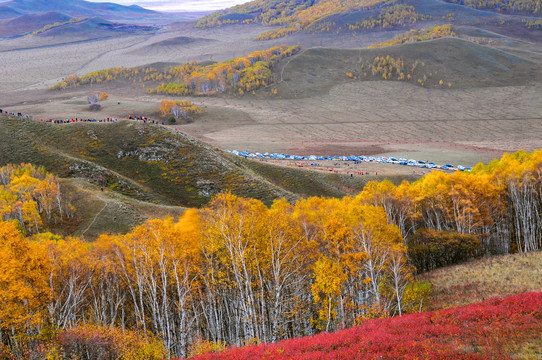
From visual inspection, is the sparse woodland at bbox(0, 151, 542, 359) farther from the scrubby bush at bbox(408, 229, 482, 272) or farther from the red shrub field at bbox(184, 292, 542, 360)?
the scrubby bush at bbox(408, 229, 482, 272)

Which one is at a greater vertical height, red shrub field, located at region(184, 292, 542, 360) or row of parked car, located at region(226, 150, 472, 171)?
red shrub field, located at region(184, 292, 542, 360)

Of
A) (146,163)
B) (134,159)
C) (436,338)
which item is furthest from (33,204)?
(436,338)

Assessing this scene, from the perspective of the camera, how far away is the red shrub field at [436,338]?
63.9 ft

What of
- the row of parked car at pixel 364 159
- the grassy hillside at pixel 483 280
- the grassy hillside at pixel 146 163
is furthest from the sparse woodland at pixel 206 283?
the row of parked car at pixel 364 159

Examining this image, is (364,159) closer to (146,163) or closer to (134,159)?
(146,163)

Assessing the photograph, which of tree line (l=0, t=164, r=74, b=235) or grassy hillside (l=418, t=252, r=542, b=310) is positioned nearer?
grassy hillside (l=418, t=252, r=542, b=310)

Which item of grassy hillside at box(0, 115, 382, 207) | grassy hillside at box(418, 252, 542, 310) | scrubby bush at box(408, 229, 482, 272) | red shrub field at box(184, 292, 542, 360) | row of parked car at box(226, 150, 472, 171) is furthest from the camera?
row of parked car at box(226, 150, 472, 171)

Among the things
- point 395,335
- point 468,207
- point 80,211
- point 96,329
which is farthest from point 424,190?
point 80,211

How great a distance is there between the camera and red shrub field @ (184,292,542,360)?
1948 cm

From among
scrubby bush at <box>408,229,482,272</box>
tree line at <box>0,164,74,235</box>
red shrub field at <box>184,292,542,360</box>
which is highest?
red shrub field at <box>184,292,542,360</box>

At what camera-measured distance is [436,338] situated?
832 inches

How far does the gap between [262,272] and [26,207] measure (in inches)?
1873

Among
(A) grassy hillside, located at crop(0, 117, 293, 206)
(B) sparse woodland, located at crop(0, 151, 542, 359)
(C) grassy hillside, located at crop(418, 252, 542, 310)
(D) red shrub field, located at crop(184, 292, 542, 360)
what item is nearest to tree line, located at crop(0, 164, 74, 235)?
(A) grassy hillside, located at crop(0, 117, 293, 206)

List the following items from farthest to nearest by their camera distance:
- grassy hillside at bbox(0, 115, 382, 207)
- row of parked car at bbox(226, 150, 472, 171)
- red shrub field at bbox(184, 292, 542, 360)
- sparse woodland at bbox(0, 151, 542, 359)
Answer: row of parked car at bbox(226, 150, 472, 171) < grassy hillside at bbox(0, 115, 382, 207) < sparse woodland at bbox(0, 151, 542, 359) < red shrub field at bbox(184, 292, 542, 360)
